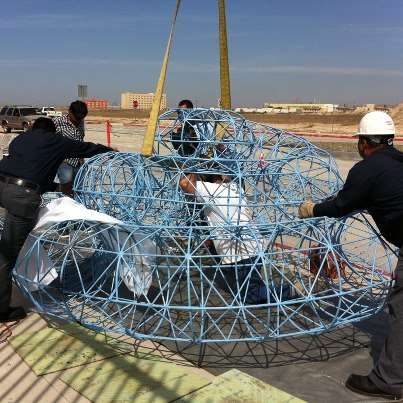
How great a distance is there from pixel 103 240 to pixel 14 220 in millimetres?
778

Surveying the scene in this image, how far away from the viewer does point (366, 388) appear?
133 inches

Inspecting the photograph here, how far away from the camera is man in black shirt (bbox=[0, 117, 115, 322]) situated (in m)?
4.25

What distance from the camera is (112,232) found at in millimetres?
4086

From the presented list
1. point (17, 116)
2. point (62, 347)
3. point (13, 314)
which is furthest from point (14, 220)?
point (17, 116)

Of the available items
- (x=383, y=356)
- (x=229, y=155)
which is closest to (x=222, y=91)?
(x=229, y=155)

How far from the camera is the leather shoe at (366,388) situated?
3354 millimetres

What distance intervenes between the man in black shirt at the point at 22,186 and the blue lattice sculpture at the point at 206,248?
0.17 metres

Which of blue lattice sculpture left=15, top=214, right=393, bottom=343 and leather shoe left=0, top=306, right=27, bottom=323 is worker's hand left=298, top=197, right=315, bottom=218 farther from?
leather shoe left=0, top=306, right=27, bottom=323

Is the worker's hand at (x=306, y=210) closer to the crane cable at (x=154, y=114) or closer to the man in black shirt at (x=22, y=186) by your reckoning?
the crane cable at (x=154, y=114)

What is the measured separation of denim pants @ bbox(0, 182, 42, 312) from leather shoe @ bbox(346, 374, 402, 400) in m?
2.90

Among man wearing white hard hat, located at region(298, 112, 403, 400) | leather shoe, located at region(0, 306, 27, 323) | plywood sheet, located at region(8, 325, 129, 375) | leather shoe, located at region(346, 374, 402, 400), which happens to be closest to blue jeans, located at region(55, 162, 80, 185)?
leather shoe, located at region(0, 306, 27, 323)

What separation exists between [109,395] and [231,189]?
7.07 feet

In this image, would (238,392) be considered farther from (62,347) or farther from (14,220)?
(14,220)

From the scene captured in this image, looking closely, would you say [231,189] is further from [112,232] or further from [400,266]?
[400,266]
